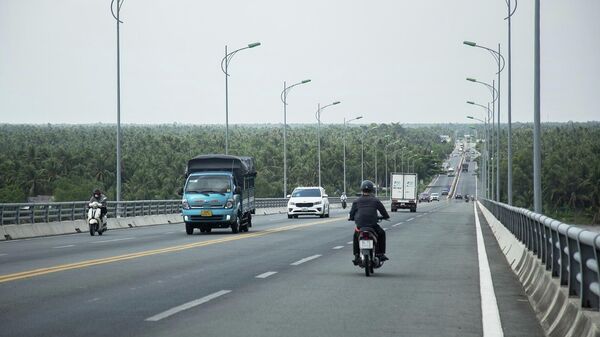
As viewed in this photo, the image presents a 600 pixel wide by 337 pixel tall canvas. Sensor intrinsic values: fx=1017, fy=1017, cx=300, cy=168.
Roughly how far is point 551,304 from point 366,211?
6119 mm

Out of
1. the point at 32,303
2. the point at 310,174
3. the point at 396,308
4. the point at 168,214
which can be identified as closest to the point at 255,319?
the point at 396,308

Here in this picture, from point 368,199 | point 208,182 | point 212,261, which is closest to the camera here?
point 368,199

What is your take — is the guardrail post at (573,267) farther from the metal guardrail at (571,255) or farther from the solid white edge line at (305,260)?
the solid white edge line at (305,260)

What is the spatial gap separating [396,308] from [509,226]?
45.5 ft

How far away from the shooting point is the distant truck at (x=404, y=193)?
74.9 metres

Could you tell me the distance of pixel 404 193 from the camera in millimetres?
75375

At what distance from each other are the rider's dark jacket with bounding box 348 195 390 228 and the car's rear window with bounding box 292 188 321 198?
3675 cm

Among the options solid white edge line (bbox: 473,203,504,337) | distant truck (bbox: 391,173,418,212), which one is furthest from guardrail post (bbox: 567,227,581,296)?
distant truck (bbox: 391,173,418,212)

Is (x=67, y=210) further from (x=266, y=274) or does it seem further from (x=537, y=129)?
(x=266, y=274)

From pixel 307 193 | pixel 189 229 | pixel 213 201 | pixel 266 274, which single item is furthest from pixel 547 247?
pixel 307 193

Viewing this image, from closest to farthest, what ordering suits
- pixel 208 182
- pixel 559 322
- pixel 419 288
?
pixel 559 322 → pixel 419 288 → pixel 208 182

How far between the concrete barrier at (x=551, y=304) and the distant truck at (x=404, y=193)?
56400 millimetres

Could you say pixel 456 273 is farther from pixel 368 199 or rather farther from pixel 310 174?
pixel 310 174

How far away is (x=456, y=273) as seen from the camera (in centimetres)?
1764
